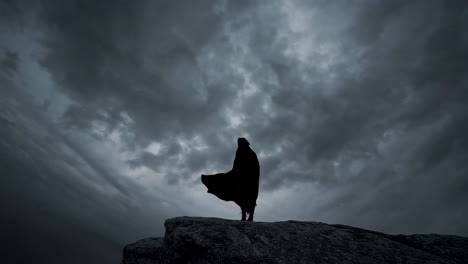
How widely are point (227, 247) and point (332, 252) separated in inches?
85.9

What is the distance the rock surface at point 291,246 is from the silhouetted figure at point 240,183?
14.6 feet

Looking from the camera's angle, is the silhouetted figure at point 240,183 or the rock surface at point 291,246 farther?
the silhouetted figure at point 240,183

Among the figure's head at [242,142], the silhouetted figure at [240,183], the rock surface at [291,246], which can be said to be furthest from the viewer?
the figure's head at [242,142]

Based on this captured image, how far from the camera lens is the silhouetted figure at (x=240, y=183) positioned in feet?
33.0

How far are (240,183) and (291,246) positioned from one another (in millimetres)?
5626

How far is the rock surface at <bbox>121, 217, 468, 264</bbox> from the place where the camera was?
436 cm

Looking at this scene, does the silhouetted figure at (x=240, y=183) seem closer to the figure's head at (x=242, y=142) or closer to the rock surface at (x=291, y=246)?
the figure's head at (x=242, y=142)

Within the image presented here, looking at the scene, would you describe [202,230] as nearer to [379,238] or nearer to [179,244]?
[179,244]

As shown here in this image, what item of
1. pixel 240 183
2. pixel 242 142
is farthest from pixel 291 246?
pixel 242 142

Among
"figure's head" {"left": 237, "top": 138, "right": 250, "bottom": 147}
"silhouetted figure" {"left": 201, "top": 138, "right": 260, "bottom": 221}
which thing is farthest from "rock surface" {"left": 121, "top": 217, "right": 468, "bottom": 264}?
"figure's head" {"left": 237, "top": 138, "right": 250, "bottom": 147}

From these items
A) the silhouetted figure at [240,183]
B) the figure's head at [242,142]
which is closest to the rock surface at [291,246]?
the silhouetted figure at [240,183]

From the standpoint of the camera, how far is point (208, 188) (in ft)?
34.1

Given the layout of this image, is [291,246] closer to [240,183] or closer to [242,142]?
[240,183]

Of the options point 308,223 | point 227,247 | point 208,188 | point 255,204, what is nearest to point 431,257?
point 308,223
